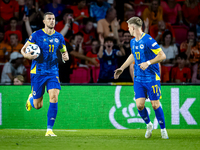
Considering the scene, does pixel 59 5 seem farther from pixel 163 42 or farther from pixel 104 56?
pixel 163 42

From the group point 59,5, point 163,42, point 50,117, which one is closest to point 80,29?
point 59,5

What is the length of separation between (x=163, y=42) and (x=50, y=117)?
5.33 m

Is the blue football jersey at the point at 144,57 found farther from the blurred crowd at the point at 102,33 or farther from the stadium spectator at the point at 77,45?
the stadium spectator at the point at 77,45

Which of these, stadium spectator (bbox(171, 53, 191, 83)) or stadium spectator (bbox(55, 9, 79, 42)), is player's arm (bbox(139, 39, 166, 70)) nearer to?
stadium spectator (bbox(171, 53, 191, 83))

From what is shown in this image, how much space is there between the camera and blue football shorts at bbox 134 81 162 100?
627 centimetres

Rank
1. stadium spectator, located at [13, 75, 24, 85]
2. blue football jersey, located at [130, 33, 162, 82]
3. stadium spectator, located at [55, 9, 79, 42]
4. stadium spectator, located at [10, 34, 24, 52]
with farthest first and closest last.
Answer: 1. stadium spectator, located at [55, 9, 79, 42]
2. stadium spectator, located at [10, 34, 24, 52]
3. stadium spectator, located at [13, 75, 24, 85]
4. blue football jersey, located at [130, 33, 162, 82]

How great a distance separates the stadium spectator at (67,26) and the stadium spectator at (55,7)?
212mm

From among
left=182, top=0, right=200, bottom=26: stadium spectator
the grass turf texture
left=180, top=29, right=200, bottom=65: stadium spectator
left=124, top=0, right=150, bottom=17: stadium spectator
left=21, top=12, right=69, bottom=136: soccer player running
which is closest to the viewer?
the grass turf texture

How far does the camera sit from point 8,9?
1217 cm

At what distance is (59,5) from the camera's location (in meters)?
12.2

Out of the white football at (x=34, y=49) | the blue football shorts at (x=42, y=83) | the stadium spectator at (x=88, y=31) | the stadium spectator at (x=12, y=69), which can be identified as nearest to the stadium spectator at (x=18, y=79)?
the stadium spectator at (x=12, y=69)

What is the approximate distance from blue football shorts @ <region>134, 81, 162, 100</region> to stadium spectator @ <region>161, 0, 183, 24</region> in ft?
21.0

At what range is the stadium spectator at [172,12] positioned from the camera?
12.3m

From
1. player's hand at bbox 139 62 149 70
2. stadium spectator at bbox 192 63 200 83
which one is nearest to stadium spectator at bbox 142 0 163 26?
stadium spectator at bbox 192 63 200 83
